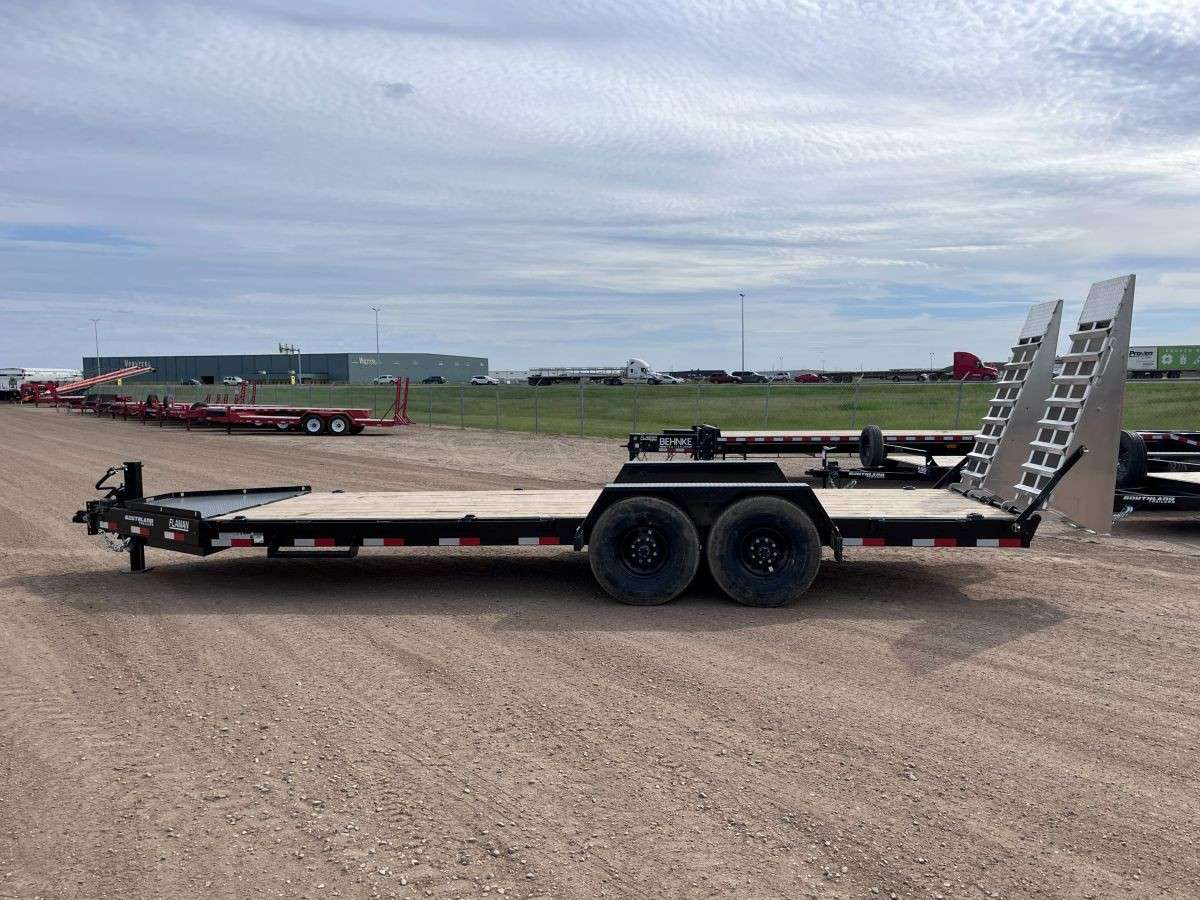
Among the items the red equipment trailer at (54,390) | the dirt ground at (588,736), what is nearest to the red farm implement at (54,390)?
the red equipment trailer at (54,390)

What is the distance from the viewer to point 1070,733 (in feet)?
18.2

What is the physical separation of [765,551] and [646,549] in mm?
1001

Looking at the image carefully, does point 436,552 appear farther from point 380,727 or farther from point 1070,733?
point 1070,733

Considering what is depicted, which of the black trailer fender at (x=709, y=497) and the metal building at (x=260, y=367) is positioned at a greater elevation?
the metal building at (x=260, y=367)

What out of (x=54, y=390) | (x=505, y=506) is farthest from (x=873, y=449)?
(x=54, y=390)

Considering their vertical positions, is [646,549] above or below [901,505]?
below

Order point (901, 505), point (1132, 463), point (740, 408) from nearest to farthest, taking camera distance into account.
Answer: point (901, 505) → point (1132, 463) → point (740, 408)

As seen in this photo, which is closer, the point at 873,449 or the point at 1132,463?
the point at 1132,463

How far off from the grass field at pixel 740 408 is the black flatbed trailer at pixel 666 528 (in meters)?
18.5

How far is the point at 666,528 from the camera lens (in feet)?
27.3

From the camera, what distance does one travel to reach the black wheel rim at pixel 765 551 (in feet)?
27.2

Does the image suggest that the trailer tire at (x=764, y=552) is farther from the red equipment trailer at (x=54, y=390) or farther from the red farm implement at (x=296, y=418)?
the red equipment trailer at (x=54, y=390)

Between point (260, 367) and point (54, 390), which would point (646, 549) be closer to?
point (54, 390)

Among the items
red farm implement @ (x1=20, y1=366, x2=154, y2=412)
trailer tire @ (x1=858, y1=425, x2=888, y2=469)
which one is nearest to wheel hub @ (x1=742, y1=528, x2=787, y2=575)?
trailer tire @ (x1=858, y1=425, x2=888, y2=469)
